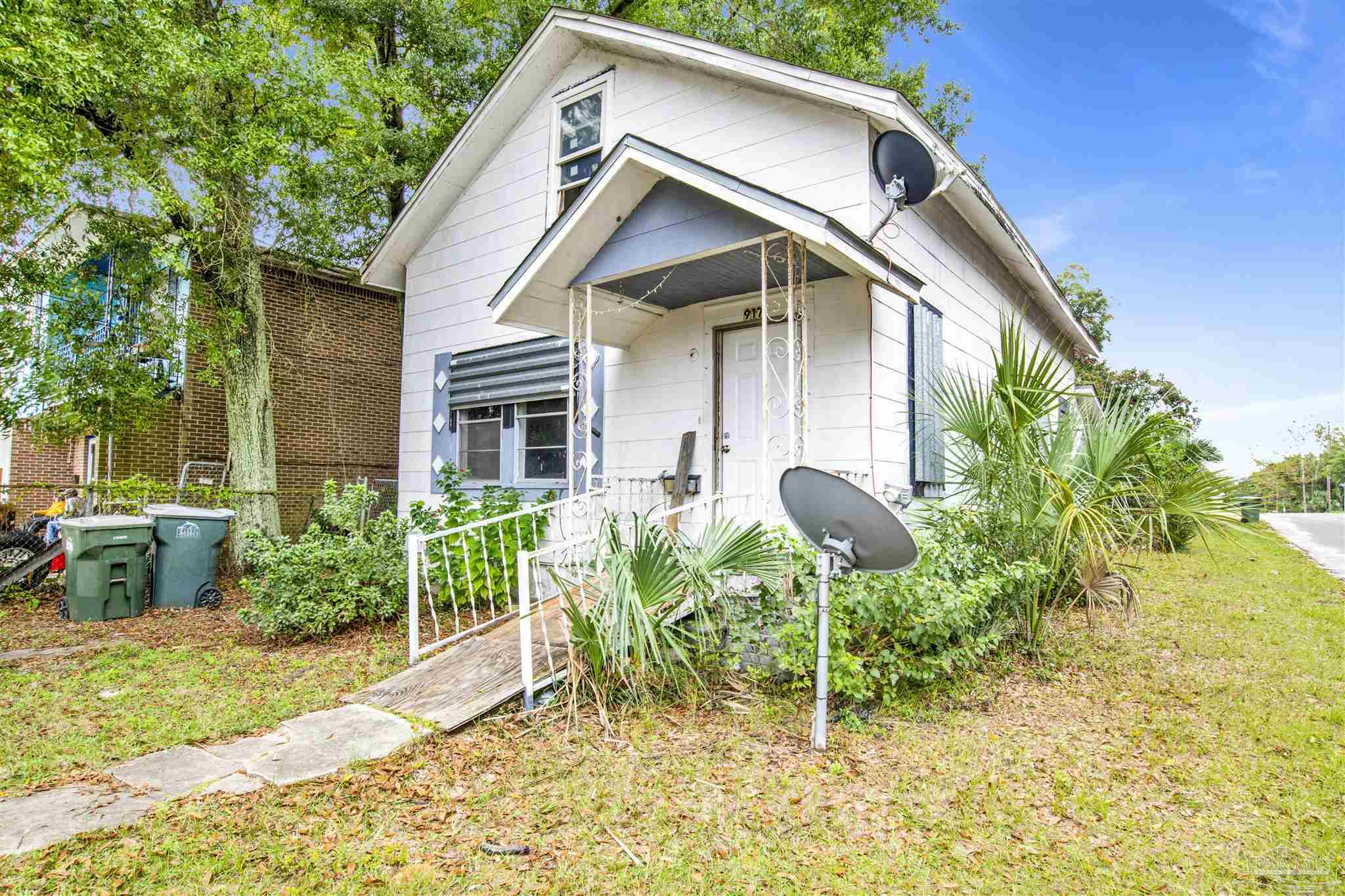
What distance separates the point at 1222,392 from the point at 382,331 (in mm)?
20640

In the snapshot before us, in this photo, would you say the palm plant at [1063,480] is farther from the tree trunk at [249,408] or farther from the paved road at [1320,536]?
the tree trunk at [249,408]

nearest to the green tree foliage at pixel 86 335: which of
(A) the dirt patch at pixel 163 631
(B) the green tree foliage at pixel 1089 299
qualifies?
(A) the dirt patch at pixel 163 631

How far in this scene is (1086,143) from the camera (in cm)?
1515

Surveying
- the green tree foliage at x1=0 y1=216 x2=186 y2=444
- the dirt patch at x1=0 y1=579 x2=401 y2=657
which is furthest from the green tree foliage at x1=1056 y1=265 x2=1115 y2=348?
the green tree foliage at x1=0 y1=216 x2=186 y2=444

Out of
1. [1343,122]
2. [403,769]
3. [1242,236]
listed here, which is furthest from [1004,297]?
[1242,236]

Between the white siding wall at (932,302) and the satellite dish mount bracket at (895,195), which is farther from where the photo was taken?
the white siding wall at (932,302)

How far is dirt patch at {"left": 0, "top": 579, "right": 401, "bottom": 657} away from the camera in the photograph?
21.5 ft

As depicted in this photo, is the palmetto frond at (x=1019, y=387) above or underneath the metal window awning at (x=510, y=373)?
underneath

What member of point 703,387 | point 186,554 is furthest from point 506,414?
point 186,554

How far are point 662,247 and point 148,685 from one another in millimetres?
5110

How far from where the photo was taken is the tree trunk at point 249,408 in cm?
1007

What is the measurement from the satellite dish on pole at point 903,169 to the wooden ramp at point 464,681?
420cm

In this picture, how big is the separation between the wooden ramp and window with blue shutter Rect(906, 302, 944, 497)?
11.6ft

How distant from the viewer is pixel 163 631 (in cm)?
723
